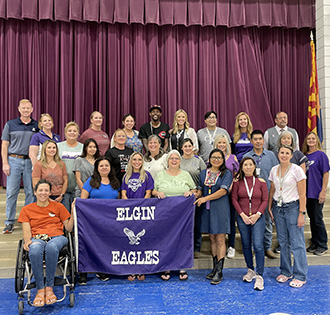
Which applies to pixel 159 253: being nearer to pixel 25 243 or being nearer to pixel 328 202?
pixel 25 243

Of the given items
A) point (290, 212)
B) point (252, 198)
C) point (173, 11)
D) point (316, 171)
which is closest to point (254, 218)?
point (252, 198)

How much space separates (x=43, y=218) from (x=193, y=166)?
5.83 feet

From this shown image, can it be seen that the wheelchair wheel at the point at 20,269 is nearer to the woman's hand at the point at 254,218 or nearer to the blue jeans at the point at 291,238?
the woman's hand at the point at 254,218

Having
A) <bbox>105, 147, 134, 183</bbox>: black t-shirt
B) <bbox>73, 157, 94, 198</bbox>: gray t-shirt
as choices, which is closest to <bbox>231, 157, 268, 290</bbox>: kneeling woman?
<bbox>105, 147, 134, 183</bbox>: black t-shirt

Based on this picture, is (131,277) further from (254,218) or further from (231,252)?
(254,218)

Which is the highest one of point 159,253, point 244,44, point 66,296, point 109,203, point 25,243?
point 244,44

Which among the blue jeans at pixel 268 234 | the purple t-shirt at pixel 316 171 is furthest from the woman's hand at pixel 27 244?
the purple t-shirt at pixel 316 171

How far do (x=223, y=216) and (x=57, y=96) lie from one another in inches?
173

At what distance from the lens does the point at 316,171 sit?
4.38m

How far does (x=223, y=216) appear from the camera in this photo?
3.81 metres

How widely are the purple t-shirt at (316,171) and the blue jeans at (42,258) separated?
3.13 m

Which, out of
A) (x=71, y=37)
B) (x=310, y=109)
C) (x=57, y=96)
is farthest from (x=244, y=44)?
(x=57, y=96)

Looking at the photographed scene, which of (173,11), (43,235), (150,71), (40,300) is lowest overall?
(40,300)

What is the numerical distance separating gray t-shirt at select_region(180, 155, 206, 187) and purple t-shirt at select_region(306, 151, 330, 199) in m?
1.41
